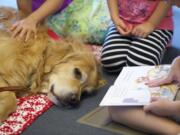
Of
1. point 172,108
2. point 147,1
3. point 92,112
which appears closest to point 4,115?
point 92,112

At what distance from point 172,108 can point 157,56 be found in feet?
1.98

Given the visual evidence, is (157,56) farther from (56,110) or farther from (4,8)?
(4,8)

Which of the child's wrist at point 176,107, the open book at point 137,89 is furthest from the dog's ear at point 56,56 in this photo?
the child's wrist at point 176,107

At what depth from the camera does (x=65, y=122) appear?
1.28 meters

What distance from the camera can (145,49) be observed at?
65.6 inches

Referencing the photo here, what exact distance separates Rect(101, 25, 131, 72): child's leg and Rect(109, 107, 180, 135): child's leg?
47 centimetres

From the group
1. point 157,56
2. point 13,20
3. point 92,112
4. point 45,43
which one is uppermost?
point 13,20

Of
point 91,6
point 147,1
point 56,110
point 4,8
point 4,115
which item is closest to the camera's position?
point 4,115

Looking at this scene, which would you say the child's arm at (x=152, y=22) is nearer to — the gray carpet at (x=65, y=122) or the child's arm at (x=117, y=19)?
the child's arm at (x=117, y=19)

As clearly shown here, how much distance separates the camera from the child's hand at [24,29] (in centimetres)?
145

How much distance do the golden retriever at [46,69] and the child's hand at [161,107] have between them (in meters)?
0.34

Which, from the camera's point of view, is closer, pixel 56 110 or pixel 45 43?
pixel 56 110

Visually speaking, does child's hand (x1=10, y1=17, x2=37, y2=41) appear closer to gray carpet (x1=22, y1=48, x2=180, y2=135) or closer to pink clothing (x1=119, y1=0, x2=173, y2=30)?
gray carpet (x1=22, y1=48, x2=180, y2=135)

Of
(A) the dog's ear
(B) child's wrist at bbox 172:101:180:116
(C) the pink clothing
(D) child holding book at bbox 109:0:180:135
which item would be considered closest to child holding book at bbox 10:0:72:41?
(A) the dog's ear
